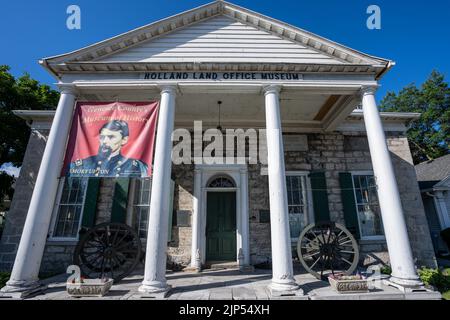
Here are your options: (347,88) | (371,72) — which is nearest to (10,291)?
(347,88)

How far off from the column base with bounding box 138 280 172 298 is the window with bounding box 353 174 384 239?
6.07m

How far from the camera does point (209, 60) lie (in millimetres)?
5660

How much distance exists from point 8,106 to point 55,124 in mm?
6542

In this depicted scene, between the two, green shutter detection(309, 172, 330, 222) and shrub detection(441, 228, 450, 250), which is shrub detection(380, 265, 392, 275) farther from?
shrub detection(441, 228, 450, 250)

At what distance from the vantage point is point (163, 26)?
5906 mm

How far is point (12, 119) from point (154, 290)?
9365mm

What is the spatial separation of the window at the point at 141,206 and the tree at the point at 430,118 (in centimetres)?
2103

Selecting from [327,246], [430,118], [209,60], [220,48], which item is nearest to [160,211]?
[209,60]

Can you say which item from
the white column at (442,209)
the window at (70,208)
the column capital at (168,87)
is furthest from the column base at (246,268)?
the white column at (442,209)

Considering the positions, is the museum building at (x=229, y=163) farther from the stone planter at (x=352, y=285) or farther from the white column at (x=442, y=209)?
the white column at (x=442, y=209)

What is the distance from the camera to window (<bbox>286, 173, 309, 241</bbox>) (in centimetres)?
717

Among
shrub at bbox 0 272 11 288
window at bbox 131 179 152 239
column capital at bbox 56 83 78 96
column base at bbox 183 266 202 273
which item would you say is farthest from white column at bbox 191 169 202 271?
shrub at bbox 0 272 11 288

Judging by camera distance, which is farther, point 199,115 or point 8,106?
point 8,106

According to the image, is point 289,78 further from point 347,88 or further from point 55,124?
point 55,124
